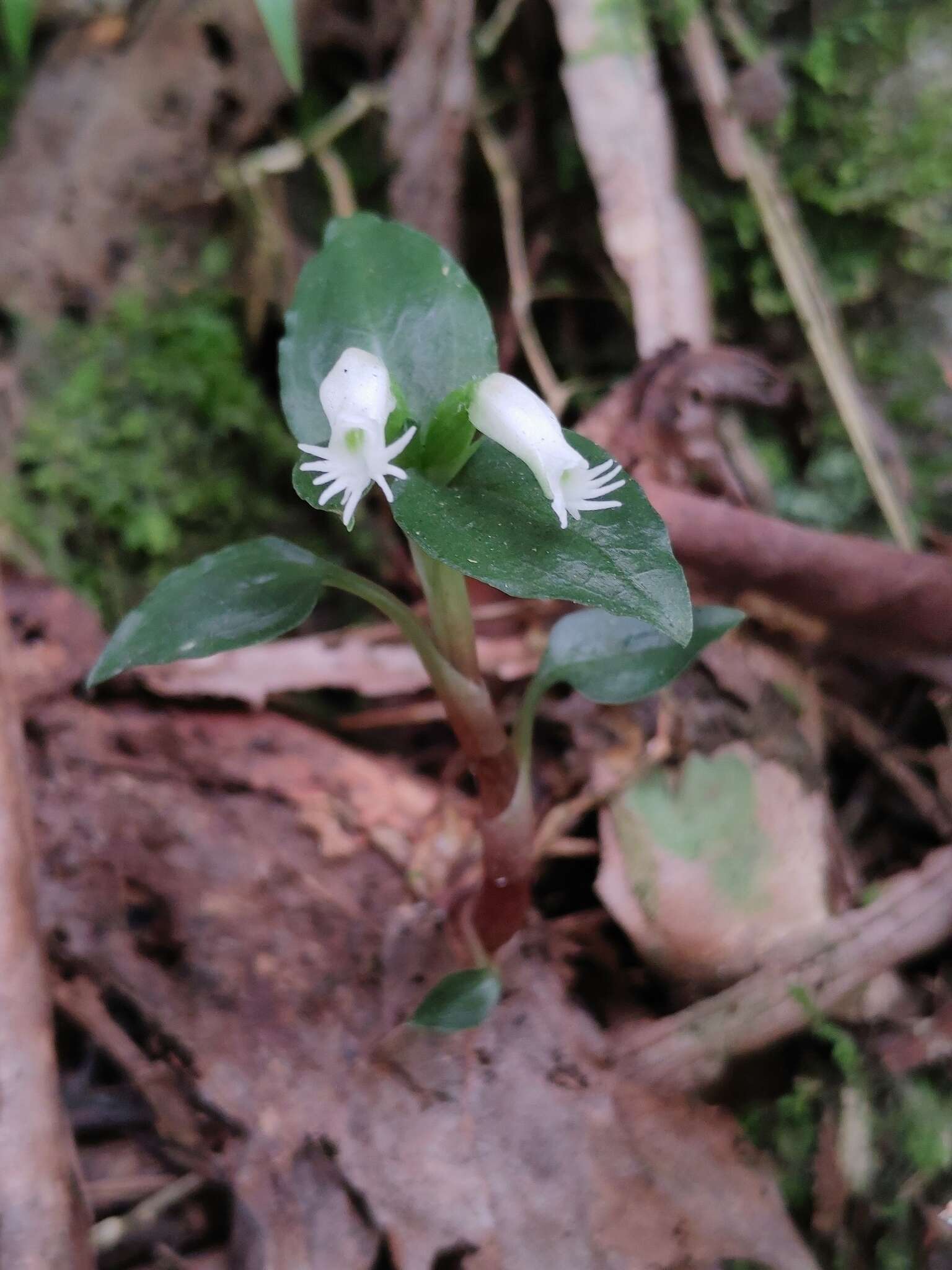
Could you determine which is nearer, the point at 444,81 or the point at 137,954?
the point at 137,954

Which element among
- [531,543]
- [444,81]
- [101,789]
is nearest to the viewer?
[531,543]

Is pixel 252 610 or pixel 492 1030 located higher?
pixel 252 610

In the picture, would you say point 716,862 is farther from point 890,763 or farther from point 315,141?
point 315,141

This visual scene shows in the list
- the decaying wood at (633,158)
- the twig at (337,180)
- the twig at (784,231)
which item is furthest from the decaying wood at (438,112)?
the twig at (784,231)

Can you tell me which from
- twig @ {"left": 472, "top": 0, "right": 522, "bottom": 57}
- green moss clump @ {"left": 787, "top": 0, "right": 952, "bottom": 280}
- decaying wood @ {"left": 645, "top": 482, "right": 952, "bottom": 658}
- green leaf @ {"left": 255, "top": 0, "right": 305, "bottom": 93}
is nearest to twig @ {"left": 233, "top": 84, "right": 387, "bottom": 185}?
twig @ {"left": 472, "top": 0, "right": 522, "bottom": 57}

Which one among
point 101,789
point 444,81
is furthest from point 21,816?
point 444,81

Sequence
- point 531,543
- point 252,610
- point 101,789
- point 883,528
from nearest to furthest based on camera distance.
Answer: point 531,543, point 252,610, point 101,789, point 883,528

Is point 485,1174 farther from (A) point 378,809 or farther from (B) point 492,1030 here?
(A) point 378,809

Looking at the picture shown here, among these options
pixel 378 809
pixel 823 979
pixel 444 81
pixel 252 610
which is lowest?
pixel 823 979
